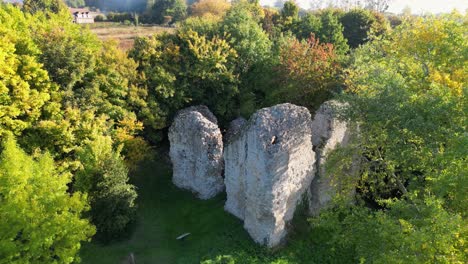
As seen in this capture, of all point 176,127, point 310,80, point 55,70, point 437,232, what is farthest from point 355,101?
point 55,70

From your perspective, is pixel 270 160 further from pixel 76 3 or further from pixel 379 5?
pixel 76 3

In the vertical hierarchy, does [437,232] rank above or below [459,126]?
below

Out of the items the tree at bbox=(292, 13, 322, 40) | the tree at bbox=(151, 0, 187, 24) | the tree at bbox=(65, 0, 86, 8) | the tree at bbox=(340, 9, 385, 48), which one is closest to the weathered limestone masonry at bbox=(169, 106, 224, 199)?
the tree at bbox=(292, 13, 322, 40)

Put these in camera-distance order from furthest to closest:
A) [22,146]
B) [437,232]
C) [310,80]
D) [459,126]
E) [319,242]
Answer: [310,80] → [22,146] → [319,242] → [459,126] → [437,232]

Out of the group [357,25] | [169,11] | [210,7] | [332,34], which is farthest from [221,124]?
[169,11]

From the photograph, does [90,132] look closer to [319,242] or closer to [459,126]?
[319,242]

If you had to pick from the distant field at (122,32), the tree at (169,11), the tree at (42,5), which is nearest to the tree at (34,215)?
the distant field at (122,32)

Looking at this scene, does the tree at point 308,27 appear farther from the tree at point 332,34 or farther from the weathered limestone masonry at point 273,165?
the weathered limestone masonry at point 273,165
